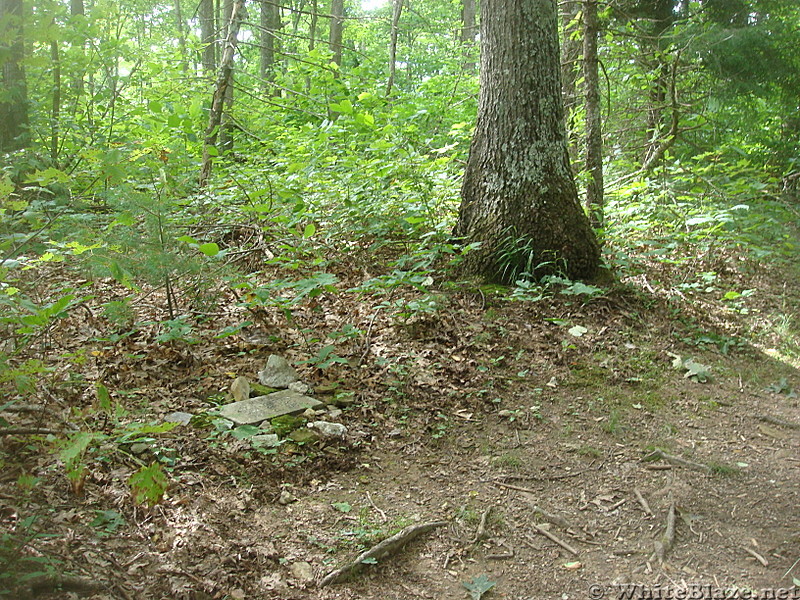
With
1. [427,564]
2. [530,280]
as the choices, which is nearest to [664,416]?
[530,280]

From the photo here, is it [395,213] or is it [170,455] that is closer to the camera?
[170,455]

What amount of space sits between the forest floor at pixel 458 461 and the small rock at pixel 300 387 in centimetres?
18

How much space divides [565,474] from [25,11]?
366 cm

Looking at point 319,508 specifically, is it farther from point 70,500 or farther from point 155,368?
point 155,368

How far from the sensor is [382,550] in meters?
2.97

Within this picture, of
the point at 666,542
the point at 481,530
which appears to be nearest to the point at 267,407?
the point at 481,530

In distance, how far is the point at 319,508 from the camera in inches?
130

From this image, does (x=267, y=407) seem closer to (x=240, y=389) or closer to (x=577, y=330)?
(x=240, y=389)

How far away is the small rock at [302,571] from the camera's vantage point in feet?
9.06

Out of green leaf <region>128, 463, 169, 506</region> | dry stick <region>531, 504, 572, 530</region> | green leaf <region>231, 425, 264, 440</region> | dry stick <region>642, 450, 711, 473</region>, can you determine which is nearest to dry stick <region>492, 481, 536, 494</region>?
dry stick <region>531, 504, 572, 530</region>

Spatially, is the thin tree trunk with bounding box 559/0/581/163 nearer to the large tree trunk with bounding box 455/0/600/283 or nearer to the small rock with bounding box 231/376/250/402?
the large tree trunk with bounding box 455/0/600/283

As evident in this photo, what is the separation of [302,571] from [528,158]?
4266 mm

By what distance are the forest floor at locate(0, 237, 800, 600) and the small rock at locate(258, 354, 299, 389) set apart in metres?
0.15

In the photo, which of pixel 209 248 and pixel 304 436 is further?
pixel 209 248
